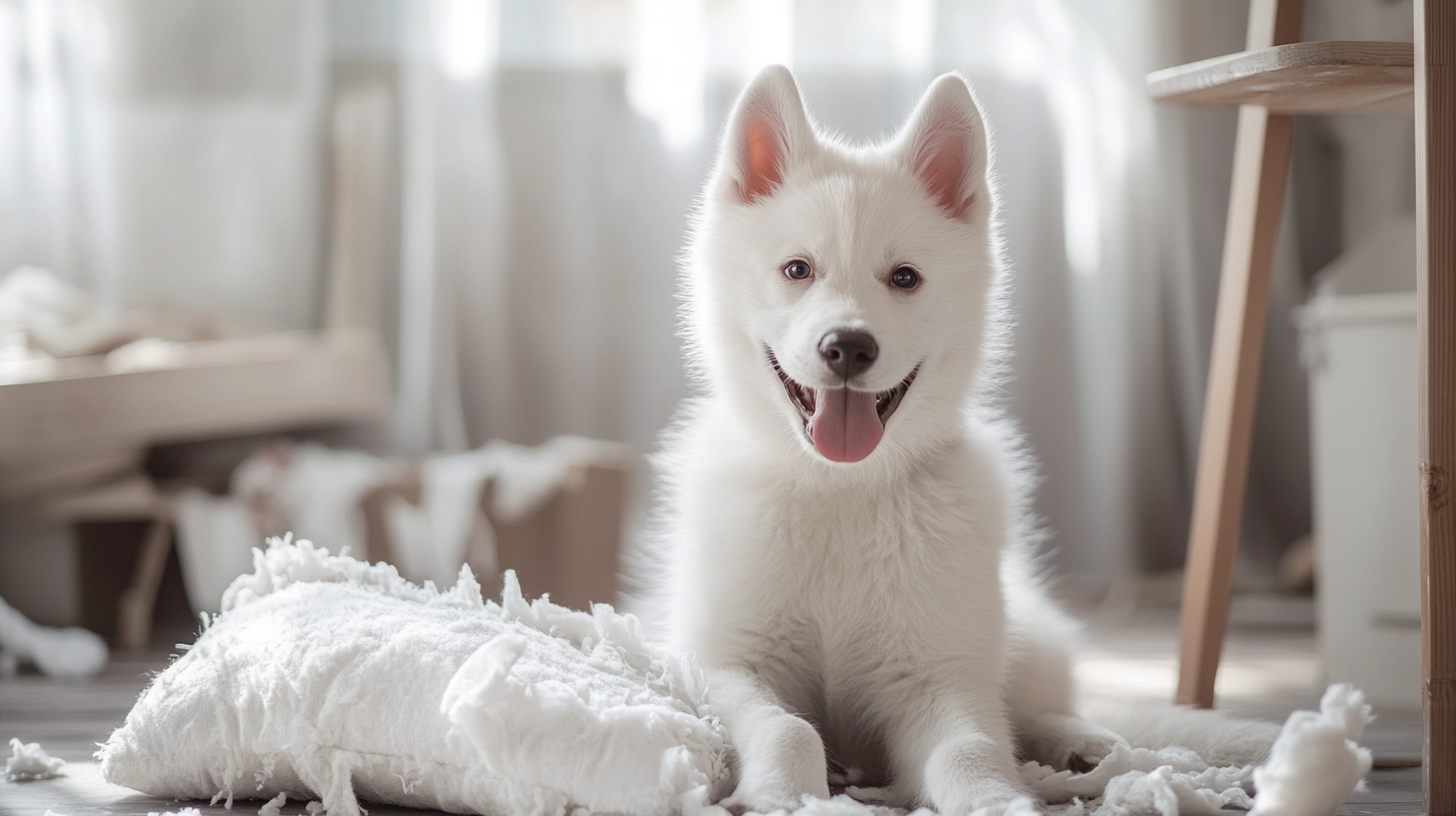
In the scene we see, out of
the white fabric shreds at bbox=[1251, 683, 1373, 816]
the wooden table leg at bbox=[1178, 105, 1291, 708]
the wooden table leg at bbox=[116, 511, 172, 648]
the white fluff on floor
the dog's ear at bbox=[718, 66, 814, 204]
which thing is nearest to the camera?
the white fabric shreds at bbox=[1251, 683, 1373, 816]

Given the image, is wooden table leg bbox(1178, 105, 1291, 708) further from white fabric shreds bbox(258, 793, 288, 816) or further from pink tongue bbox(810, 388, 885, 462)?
white fabric shreds bbox(258, 793, 288, 816)

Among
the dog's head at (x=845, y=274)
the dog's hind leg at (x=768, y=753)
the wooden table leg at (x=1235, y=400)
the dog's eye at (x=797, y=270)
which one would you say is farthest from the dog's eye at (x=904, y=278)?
the wooden table leg at (x=1235, y=400)

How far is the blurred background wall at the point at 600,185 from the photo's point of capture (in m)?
3.89

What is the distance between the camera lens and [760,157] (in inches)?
67.9

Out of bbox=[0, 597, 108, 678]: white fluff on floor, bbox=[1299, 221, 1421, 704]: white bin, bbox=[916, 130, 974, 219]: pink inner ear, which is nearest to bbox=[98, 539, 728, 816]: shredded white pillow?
bbox=[916, 130, 974, 219]: pink inner ear

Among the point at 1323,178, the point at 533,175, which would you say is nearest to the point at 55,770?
the point at 533,175

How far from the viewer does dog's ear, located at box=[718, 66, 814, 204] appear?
1673 mm

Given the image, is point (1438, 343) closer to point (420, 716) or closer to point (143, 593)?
point (420, 716)

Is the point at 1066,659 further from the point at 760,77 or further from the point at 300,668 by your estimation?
the point at 300,668

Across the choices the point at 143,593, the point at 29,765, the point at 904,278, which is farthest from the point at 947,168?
the point at 143,593

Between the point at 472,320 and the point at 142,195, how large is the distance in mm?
1126

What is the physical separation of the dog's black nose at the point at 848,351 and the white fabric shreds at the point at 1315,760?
60 cm

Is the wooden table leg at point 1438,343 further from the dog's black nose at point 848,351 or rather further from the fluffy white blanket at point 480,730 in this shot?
the dog's black nose at point 848,351

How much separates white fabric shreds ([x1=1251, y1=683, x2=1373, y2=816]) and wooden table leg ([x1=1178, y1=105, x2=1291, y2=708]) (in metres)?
0.88
